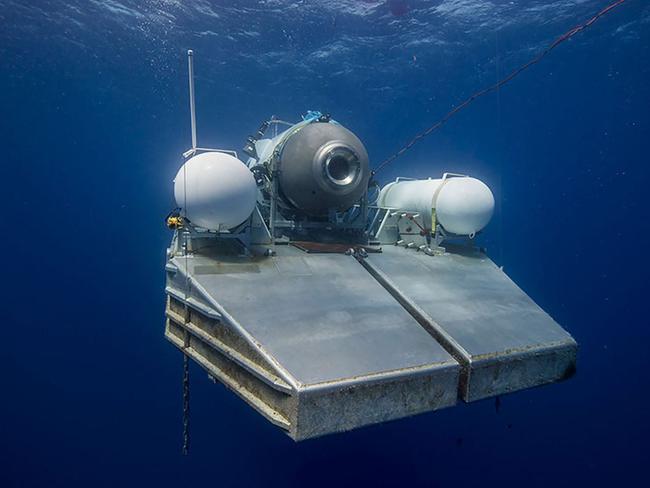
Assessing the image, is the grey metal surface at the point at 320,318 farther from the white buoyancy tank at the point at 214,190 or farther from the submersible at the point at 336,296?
the white buoyancy tank at the point at 214,190

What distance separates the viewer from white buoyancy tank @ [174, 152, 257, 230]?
4793 millimetres

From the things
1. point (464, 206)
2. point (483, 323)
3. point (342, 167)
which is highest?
point (342, 167)

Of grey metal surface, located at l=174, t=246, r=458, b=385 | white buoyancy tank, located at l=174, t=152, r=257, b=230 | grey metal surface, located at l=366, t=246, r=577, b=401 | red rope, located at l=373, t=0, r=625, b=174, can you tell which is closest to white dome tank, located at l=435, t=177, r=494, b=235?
grey metal surface, located at l=366, t=246, r=577, b=401

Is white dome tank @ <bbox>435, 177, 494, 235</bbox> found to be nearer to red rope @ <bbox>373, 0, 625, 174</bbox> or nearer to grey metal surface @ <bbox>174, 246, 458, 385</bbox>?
red rope @ <bbox>373, 0, 625, 174</bbox>

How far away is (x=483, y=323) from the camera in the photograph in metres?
4.39

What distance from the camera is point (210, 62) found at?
2345cm

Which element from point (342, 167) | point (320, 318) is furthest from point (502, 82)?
point (320, 318)

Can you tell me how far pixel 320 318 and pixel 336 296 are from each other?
1.87 ft

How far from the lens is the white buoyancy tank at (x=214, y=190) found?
4793 mm

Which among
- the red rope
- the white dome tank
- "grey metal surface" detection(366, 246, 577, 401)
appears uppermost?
the red rope

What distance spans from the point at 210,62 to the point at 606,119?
119 ft

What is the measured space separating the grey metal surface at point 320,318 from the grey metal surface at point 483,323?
289 millimetres

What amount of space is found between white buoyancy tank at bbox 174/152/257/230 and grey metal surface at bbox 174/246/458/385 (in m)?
0.57

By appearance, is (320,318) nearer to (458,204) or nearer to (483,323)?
(483,323)
